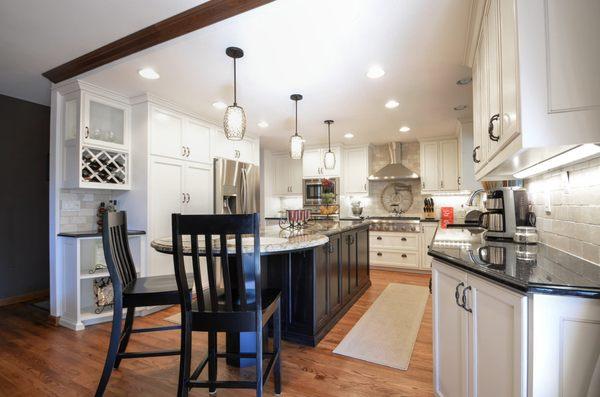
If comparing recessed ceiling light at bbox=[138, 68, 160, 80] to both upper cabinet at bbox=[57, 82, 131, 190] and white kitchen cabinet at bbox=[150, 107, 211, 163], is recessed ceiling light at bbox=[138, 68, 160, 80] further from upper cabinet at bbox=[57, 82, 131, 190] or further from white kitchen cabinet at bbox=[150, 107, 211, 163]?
upper cabinet at bbox=[57, 82, 131, 190]

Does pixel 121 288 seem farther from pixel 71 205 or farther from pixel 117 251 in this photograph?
pixel 71 205

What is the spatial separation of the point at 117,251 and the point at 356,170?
4635 mm

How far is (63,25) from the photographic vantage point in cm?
206

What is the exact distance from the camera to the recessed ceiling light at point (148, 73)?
104 inches

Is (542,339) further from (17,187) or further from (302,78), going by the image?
(17,187)

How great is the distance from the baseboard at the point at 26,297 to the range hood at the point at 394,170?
5.33 m

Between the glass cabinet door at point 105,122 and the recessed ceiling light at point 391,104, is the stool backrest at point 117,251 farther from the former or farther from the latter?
the recessed ceiling light at point 391,104

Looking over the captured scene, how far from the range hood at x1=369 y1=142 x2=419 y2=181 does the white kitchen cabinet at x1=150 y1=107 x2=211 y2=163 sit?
3.23m

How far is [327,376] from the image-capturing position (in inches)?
76.9

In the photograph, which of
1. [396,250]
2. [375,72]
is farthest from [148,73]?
[396,250]

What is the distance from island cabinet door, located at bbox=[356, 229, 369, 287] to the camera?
3660 mm

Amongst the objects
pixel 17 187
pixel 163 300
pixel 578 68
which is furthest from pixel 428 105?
pixel 17 187

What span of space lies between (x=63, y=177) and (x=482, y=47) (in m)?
3.85

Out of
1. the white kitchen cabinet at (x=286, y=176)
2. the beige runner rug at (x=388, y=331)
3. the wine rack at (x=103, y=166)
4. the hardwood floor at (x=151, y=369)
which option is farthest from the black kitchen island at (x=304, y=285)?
the white kitchen cabinet at (x=286, y=176)
